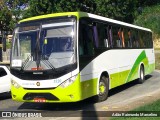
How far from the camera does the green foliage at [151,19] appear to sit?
43.4 m

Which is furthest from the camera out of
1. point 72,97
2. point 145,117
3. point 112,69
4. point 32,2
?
point 32,2

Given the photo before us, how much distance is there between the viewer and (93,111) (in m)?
10.7

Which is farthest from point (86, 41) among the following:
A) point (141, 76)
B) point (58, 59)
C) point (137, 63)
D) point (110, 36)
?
point (141, 76)

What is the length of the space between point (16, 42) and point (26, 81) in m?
1.41

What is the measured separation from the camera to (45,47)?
1078cm

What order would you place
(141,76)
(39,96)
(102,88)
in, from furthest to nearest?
1. (141,76)
2. (102,88)
3. (39,96)

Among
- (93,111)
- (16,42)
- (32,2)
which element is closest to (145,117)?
(93,111)

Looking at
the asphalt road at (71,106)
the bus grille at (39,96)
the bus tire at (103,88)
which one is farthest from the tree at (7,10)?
the bus grille at (39,96)

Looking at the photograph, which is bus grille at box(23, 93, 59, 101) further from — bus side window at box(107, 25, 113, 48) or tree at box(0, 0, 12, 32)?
tree at box(0, 0, 12, 32)

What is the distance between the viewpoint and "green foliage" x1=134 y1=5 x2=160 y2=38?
43.4m

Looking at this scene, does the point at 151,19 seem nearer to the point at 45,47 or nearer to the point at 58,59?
the point at 45,47

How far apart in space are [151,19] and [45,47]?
116 feet

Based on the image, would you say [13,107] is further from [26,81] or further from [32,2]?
[32,2]

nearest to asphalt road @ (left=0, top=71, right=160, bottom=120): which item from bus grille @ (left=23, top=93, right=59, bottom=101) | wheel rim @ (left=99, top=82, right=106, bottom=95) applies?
wheel rim @ (left=99, top=82, right=106, bottom=95)
